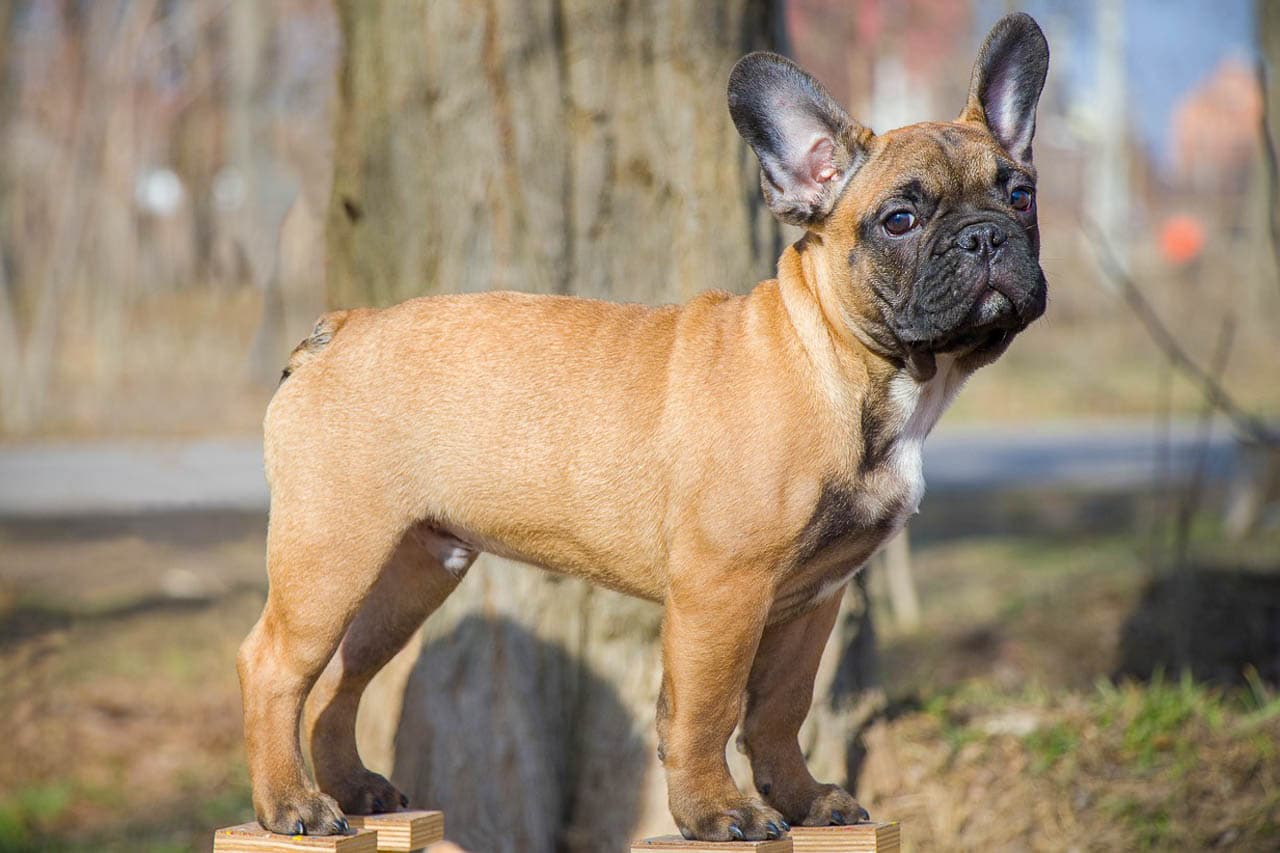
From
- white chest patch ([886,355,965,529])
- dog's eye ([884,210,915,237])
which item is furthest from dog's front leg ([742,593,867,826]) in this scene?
dog's eye ([884,210,915,237])

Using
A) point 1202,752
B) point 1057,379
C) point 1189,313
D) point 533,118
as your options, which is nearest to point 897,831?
point 1202,752

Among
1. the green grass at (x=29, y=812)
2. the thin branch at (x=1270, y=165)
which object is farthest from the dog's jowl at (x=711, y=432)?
the green grass at (x=29, y=812)

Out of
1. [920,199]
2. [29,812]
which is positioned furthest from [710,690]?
[29,812]

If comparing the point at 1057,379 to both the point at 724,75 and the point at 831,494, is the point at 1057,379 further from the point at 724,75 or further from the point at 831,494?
the point at 831,494

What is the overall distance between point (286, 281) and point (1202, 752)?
20.7 metres

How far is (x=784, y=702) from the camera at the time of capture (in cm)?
391

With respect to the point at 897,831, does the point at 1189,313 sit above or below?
above

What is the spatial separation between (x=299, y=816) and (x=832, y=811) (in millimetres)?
1449

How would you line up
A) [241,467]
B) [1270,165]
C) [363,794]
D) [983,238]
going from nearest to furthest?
[983,238] → [363,794] → [1270,165] → [241,467]

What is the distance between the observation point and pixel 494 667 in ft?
16.3

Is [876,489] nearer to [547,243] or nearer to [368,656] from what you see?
[368,656]

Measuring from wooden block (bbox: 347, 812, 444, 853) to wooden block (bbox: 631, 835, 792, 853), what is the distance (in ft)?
2.49

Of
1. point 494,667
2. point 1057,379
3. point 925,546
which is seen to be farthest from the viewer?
point 1057,379

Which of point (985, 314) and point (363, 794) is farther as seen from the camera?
point (363, 794)
